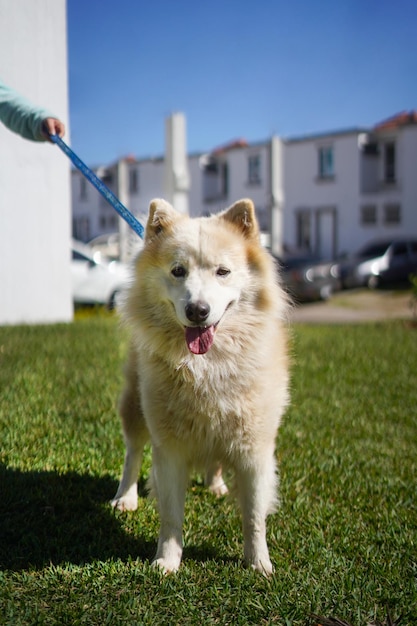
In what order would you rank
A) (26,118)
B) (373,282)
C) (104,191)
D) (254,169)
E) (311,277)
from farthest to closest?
(254,169) → (373,282) → (311,277) → (26,118) → (104,191)

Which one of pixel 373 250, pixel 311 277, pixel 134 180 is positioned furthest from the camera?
pixel 134 180

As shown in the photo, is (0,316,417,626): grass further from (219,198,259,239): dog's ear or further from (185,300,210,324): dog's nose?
(219,198,259,239): dog's ear

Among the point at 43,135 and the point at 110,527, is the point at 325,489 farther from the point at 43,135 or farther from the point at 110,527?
the point at 43,135

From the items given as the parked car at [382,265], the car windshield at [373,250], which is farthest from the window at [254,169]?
the parked car at [382,265]

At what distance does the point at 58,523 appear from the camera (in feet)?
11.2

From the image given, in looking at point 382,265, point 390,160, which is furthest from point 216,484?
point 390,160

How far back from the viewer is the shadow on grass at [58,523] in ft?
10.2

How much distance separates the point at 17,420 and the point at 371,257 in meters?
24.2

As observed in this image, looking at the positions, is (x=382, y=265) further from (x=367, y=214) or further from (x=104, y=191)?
(x=104, y=191)

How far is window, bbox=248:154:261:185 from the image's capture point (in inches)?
1528

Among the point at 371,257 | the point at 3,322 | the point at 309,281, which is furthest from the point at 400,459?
the point at 371,257

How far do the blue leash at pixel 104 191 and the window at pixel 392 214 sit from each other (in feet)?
110

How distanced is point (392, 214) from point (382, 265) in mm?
9923

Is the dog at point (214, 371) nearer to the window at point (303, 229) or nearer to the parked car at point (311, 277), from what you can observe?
the parked car at point (311, 277)
